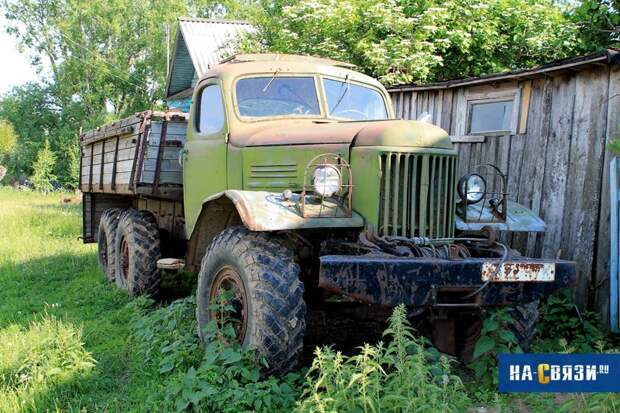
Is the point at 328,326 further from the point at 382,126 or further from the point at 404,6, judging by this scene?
the point at 404,6

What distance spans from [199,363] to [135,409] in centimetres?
64

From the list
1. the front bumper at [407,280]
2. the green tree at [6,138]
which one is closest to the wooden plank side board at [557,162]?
the front bumper at [407,280]

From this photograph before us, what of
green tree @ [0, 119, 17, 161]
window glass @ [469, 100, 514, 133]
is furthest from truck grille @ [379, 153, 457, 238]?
green tree @ [0, 119, 17, 161]

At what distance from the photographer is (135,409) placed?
12.7ft

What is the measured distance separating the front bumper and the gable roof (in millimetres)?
2908

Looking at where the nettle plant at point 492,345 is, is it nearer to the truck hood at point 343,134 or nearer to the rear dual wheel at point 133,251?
the truck hood at point 343,134

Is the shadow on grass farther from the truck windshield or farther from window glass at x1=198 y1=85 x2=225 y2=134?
the truck windshield

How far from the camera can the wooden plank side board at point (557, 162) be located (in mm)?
6242

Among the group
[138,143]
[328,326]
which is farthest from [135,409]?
[138,143]

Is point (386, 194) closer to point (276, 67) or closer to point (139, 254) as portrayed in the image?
point (276, 67)

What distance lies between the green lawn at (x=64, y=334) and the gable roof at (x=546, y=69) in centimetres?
462

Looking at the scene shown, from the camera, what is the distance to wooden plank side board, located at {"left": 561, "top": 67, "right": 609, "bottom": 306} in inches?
233

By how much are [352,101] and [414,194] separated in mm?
1599

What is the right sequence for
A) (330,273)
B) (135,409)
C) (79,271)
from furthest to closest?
(79,271)
(135,409)
(330,273)
